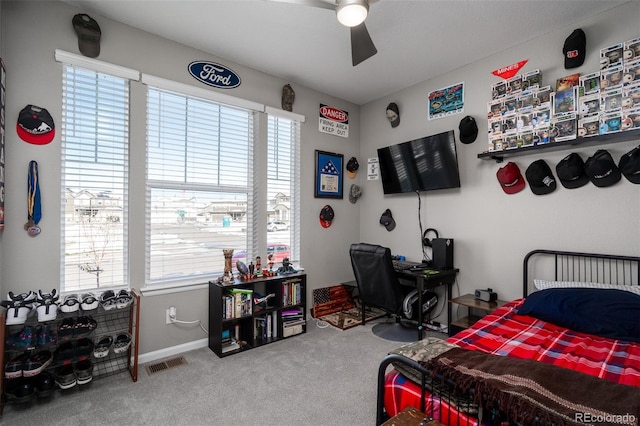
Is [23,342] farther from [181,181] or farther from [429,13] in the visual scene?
[429,13]

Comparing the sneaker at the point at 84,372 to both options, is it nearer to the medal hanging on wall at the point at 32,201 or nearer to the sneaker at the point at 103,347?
the sneaker at the point at 103,347

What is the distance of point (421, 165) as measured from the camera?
3.40m

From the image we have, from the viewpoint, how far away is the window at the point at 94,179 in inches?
90.1

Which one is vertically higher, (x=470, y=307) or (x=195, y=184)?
(x=195, y=184)

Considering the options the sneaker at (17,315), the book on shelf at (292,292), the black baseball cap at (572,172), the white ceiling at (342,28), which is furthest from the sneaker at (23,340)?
the black baseball cap at (572,172)

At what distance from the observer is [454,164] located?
3113 millimetres

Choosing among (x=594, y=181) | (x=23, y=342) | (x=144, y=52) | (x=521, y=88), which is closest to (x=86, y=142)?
(x=144, y=52)

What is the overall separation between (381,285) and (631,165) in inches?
83.4

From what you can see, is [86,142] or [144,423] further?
[86,142]

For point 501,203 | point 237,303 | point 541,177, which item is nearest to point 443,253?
point 501,203

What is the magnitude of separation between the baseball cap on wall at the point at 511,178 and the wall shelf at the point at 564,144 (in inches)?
4.8

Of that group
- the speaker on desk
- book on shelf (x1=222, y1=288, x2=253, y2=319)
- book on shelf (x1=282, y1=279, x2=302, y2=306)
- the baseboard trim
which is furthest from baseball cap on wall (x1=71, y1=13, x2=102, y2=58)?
the speaker on desk

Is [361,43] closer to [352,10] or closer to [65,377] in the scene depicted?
[352,10]

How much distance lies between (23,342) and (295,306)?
7.06 feet
